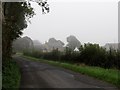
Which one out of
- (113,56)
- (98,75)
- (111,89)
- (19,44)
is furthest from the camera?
(19,44)

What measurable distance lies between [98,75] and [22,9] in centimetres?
1581

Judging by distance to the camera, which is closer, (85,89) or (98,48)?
(85,89)

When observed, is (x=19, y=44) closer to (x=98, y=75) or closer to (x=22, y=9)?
(x=22, y=9)

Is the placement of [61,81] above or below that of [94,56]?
below

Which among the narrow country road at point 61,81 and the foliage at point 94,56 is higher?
the foliage at point 94,56

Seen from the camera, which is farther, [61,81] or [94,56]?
[94,56]

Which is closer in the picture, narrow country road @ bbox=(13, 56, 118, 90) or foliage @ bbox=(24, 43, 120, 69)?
narrow country road @ bbox=(13, 56, 118, 90)

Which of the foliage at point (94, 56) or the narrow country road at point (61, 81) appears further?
the foliage at point (94, 56)

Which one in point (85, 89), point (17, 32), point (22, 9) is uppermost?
point (22, 9)

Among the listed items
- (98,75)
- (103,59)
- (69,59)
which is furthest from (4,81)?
(69,59)

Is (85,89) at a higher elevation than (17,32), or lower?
lower

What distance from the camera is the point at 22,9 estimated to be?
34.9m

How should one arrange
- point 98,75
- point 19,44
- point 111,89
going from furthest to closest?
point 19,44
point 98,75
point 111,89

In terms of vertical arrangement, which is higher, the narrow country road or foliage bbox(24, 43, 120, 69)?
foliage bbox(24, 43, 120, 69)
